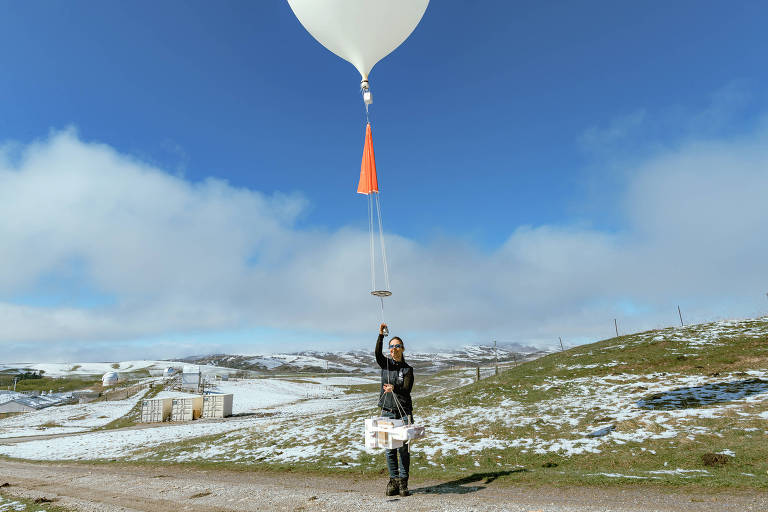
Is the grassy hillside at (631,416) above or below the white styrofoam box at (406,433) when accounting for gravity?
below

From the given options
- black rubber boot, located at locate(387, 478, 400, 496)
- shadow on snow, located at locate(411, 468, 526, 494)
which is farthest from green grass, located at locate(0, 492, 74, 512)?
shadow on snow, located at locate(411, 468, 526, 494)

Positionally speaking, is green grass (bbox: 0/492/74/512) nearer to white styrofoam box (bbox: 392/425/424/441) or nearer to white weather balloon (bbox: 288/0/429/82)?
white styrofoam box (bbox: 392/425/424/441)

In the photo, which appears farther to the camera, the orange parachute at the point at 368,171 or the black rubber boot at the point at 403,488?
the orange parachute at the point at 368,171

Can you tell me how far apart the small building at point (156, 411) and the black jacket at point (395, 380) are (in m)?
38.9

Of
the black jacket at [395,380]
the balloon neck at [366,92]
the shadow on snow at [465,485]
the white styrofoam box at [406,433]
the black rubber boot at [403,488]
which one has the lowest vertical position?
the shadow on snow at [465,485]

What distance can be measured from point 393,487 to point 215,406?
1446 inches

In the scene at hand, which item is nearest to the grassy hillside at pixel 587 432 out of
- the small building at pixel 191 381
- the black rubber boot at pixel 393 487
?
the black rubber boot at pixel 393 487

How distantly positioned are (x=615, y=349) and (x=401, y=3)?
2889 centimetres

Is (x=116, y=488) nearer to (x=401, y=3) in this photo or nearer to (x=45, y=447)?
(x=401, y=3)

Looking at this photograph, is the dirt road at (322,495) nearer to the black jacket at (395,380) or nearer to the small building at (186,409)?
the black jacket at (395,380)

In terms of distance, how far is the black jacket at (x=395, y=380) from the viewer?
9461mm

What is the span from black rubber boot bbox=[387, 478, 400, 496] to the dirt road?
252mm

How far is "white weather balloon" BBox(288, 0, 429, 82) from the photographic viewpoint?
11570 millimetres

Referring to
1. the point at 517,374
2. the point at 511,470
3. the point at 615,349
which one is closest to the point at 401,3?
the point at 511,470
